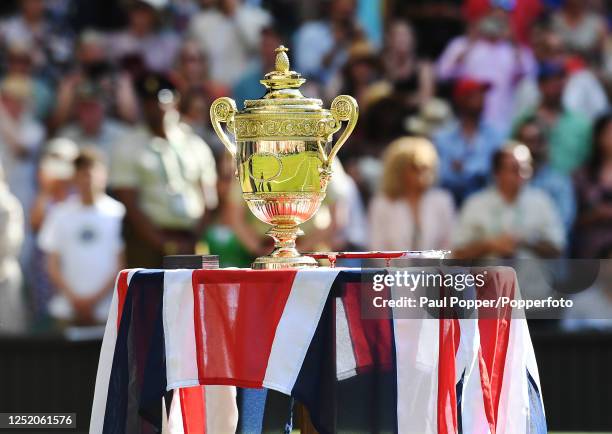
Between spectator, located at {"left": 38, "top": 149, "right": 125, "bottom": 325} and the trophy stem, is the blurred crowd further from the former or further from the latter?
the trophy stem

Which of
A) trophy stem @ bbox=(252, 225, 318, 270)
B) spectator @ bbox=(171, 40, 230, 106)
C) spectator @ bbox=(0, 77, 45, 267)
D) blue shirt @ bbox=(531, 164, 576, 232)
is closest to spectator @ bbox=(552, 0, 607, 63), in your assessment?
blue shirt @ bbox=(531, 164, 576, 232)

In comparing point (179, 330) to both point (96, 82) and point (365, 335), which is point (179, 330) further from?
point (96, 82)

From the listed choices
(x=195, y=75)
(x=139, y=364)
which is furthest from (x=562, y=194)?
(x=139, y=364)

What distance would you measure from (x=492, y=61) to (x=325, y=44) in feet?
3.73

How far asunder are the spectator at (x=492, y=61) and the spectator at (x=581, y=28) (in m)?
0.31

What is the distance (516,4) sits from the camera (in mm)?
9898

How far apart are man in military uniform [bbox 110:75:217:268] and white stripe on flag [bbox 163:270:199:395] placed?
410 cm

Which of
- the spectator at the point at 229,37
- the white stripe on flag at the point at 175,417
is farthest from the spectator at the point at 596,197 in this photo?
the white stripe on flag at the point at 175,417

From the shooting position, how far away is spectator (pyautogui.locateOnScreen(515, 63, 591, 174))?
30.0 ft

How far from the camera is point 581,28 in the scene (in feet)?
32.3

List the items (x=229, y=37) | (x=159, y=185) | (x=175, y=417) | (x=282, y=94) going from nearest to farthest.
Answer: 1. (x=175, y=417)
2. (x=282, y=94)
3. (x=159, y=185)
4. (x=229, y=37)

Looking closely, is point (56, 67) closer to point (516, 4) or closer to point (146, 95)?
point (146, 95)

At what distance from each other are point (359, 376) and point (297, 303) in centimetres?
28

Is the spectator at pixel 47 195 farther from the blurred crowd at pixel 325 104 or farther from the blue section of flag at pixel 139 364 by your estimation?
the blue section of flag at pixel 139 364
